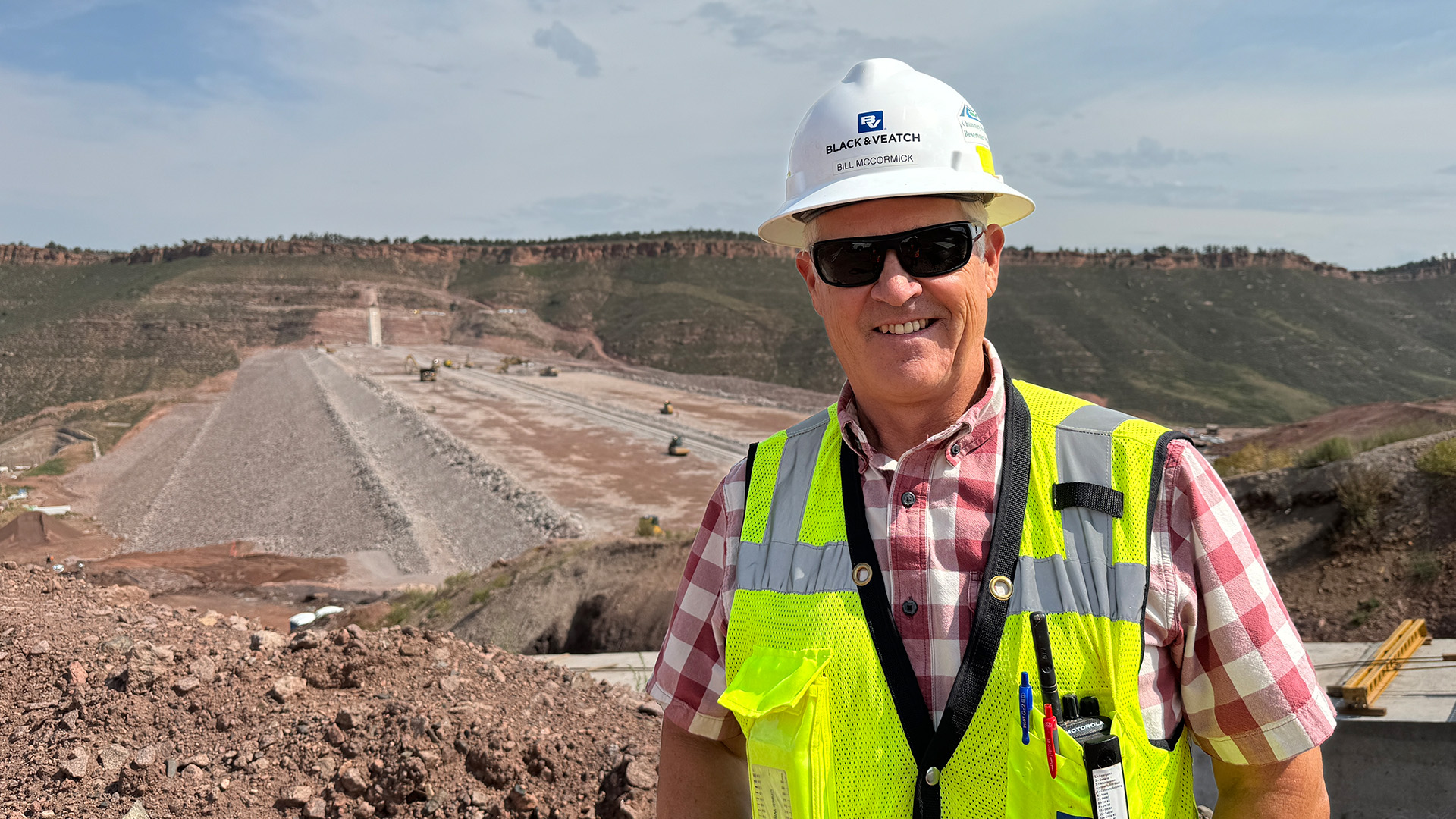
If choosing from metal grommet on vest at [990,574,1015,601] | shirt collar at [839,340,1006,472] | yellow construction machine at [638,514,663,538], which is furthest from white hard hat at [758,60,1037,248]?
yellow construction machine at [638,514,663,538]

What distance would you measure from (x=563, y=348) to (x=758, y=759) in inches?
3582

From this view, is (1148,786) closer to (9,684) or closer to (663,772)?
(663,772)

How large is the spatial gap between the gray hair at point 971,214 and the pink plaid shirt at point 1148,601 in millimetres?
219

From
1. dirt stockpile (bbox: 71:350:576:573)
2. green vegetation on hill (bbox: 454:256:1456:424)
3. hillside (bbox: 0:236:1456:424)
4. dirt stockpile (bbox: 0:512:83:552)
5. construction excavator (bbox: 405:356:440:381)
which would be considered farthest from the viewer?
hillside (bbox: 0:236:1456:424)

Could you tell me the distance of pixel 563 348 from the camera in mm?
90875

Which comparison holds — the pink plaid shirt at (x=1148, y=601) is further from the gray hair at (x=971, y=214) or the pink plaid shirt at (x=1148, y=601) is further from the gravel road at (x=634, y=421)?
the gravel road at (x=634, y=421)

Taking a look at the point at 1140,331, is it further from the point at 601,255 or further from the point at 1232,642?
the point at 1232,642

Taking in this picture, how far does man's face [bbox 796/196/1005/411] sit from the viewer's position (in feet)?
5.72

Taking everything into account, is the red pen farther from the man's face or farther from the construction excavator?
the construction excavator

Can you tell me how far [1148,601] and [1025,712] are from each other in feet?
0.91

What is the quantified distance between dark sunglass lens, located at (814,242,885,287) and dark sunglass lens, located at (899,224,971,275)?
0.17 ft

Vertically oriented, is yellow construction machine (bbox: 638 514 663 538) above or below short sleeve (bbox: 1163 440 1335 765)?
below

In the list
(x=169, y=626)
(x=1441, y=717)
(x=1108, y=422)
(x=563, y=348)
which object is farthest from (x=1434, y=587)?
(x=563, y=348)

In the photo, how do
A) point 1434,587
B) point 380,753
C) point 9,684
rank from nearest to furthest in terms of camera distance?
point 380,753 < point 9,684 < point 1434,587
